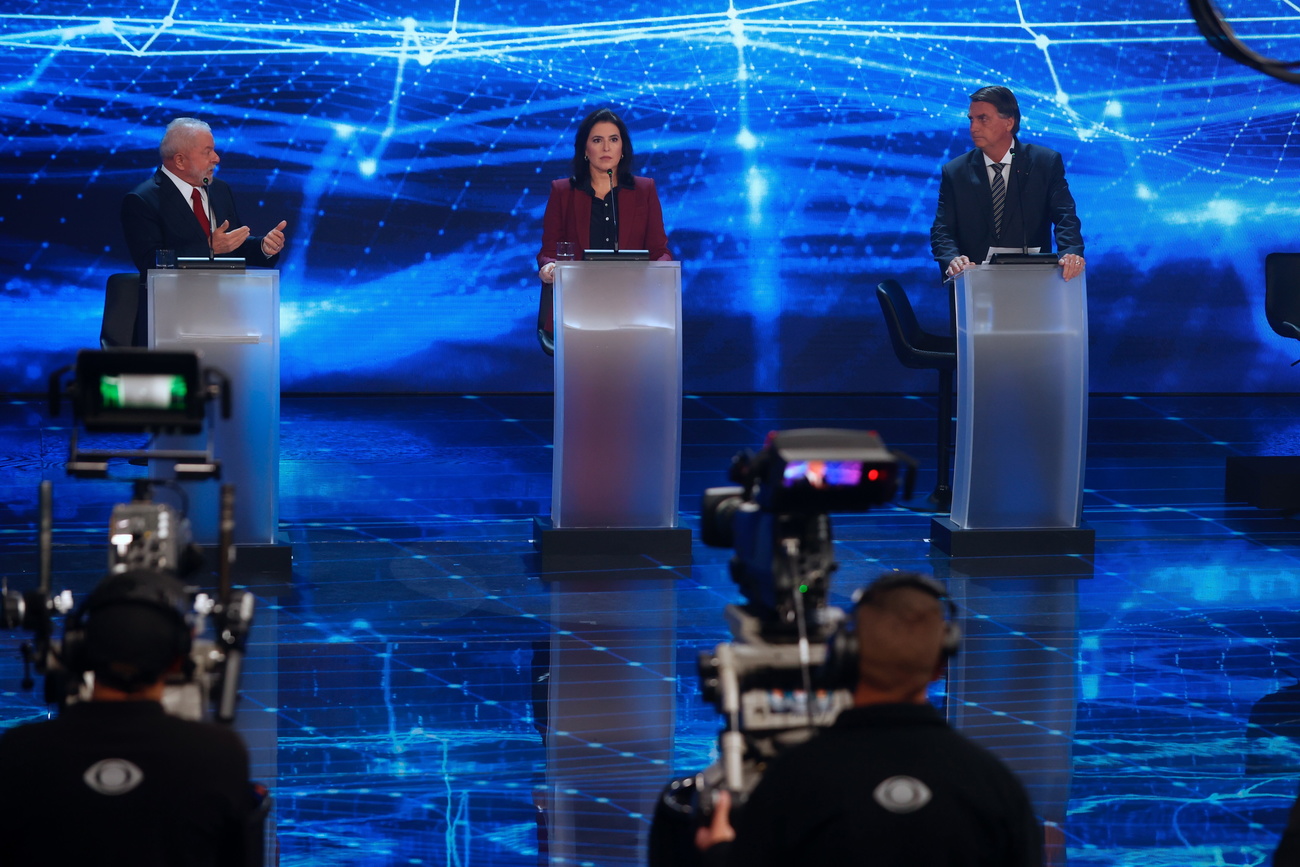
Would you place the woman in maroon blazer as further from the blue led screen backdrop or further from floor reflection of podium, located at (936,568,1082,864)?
the blue led screen backdrop

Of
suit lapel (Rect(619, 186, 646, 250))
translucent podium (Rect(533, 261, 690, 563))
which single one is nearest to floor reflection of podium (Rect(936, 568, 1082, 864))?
translucent podium (Rect(533, 261, 690, 563))

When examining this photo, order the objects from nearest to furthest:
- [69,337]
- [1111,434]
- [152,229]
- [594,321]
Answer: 1. [594,321]
2. [152,229]
3. [1111,434]
4. [69,337]

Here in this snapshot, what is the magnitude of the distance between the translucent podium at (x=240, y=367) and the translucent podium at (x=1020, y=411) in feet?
7.78

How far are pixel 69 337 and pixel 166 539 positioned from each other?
766cm

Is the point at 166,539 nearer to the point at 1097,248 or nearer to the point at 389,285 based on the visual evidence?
the point at 389,285

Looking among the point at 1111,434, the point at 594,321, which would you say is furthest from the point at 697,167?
the point at 594,321

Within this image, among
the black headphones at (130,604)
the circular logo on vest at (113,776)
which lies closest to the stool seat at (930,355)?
the black headphones at (130,604)

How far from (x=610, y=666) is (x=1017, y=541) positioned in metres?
1.98

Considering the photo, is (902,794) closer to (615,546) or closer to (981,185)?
(615,546)

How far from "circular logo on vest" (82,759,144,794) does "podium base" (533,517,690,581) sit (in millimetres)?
3393

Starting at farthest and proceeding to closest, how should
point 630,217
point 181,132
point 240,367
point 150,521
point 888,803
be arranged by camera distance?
point 630,217, point 181,132, point 240,367, point 150,521, point 888,803

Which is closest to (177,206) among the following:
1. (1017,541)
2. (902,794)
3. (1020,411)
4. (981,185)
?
(981,185)

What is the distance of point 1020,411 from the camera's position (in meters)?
5.58

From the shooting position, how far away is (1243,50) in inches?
76.2
